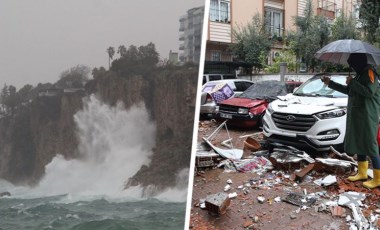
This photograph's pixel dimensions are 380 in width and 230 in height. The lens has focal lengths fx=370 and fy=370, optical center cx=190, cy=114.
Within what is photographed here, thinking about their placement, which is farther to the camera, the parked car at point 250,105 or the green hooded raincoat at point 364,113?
the parked car at point 250,105

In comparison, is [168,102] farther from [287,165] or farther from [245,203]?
[287,165]

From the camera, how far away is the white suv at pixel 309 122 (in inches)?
246

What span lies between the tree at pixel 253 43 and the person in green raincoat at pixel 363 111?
15.0 metres

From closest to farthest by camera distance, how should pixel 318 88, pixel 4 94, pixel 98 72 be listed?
pixel 4 94 < pixel 98 72 < pixel 318 88

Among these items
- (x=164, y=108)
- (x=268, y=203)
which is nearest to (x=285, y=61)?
(x=268, y=203)

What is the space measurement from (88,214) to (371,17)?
1694cm

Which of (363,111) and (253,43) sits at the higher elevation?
(253,43)

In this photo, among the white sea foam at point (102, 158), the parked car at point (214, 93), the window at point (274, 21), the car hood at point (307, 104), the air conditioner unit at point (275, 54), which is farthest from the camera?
the window at point (274, 21)

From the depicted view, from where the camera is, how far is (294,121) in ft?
21.0

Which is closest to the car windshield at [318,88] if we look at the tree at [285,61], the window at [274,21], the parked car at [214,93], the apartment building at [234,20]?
the parked car at [214,93]

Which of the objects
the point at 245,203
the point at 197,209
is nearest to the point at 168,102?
the point at 197,209

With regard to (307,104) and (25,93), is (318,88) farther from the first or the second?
(25,93)

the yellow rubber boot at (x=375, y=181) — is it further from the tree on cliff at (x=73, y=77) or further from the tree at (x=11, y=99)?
the tree at (x=11, y=99)

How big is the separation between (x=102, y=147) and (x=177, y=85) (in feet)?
1.67
